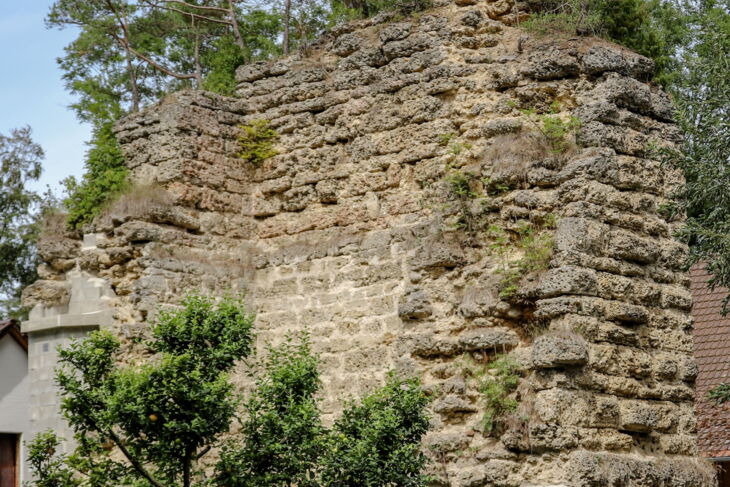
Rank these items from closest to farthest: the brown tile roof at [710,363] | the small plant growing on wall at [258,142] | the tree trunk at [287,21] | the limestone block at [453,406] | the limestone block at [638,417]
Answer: the limestone block at [638,417]
the limestone block at [453,406]
the small plant growing on wall at [258,142]
the tree trunk at [287,21]
the brown tile roof at [710,363]

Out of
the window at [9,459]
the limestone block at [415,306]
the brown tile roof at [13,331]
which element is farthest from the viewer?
the brown tile roof at [13,331]

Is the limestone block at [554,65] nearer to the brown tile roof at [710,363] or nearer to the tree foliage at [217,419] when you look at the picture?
the tree foliage at [217,419]

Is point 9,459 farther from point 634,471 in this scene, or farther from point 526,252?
point 634,471

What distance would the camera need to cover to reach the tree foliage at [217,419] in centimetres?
786

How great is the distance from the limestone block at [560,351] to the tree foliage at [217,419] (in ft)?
3.64

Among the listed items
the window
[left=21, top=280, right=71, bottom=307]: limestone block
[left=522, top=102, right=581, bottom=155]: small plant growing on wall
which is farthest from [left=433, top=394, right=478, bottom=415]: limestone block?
the window

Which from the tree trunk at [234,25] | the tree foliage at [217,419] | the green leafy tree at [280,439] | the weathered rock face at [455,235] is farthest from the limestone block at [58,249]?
the green leafy tree at [280,439]

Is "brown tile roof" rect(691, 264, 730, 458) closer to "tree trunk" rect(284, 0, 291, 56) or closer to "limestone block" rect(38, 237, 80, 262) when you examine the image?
"tree trunk" rect(284, 0, 291, 56)

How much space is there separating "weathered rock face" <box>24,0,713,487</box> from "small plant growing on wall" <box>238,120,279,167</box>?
0.31 ft

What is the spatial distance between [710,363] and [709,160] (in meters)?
5.29

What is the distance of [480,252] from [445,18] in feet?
7.86

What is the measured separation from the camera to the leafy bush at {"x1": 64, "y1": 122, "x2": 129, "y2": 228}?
37.0 ft

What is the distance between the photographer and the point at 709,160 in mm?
10562

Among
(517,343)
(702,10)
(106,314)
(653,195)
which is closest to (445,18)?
(653,195)
